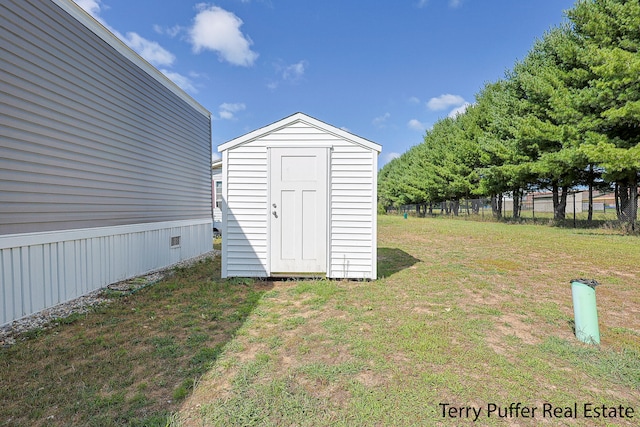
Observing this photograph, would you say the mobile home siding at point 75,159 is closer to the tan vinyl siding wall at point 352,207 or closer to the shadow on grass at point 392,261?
the tan vinyl siding wall at point 352,207

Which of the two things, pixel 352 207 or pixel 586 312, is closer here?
pixel 586 312

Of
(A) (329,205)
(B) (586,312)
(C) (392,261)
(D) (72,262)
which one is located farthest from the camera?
(C) (392,261)

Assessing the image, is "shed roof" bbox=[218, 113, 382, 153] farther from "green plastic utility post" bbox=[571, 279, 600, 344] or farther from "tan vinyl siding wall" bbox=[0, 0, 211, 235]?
"green plastic utility post" bbox=[571, 279, 600, 344]

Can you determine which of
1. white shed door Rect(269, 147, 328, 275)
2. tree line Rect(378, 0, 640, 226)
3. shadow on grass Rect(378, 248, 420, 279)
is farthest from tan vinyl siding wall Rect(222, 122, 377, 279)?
tree line Rect(378, 0, 640, 226)

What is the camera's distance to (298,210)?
16.9 feet

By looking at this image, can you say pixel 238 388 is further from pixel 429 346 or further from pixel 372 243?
pixel 372 243

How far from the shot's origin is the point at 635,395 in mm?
2033

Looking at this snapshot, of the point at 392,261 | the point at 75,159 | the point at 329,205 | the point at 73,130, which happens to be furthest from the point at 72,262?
the point at 392,261

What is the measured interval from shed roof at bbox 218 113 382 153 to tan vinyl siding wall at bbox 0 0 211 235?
2005mm

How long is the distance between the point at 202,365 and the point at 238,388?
518mm

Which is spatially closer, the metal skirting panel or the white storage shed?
the metal skirting panel

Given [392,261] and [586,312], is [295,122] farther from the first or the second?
[586,312]

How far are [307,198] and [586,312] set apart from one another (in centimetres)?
379

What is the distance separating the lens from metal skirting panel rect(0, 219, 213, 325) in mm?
3463
